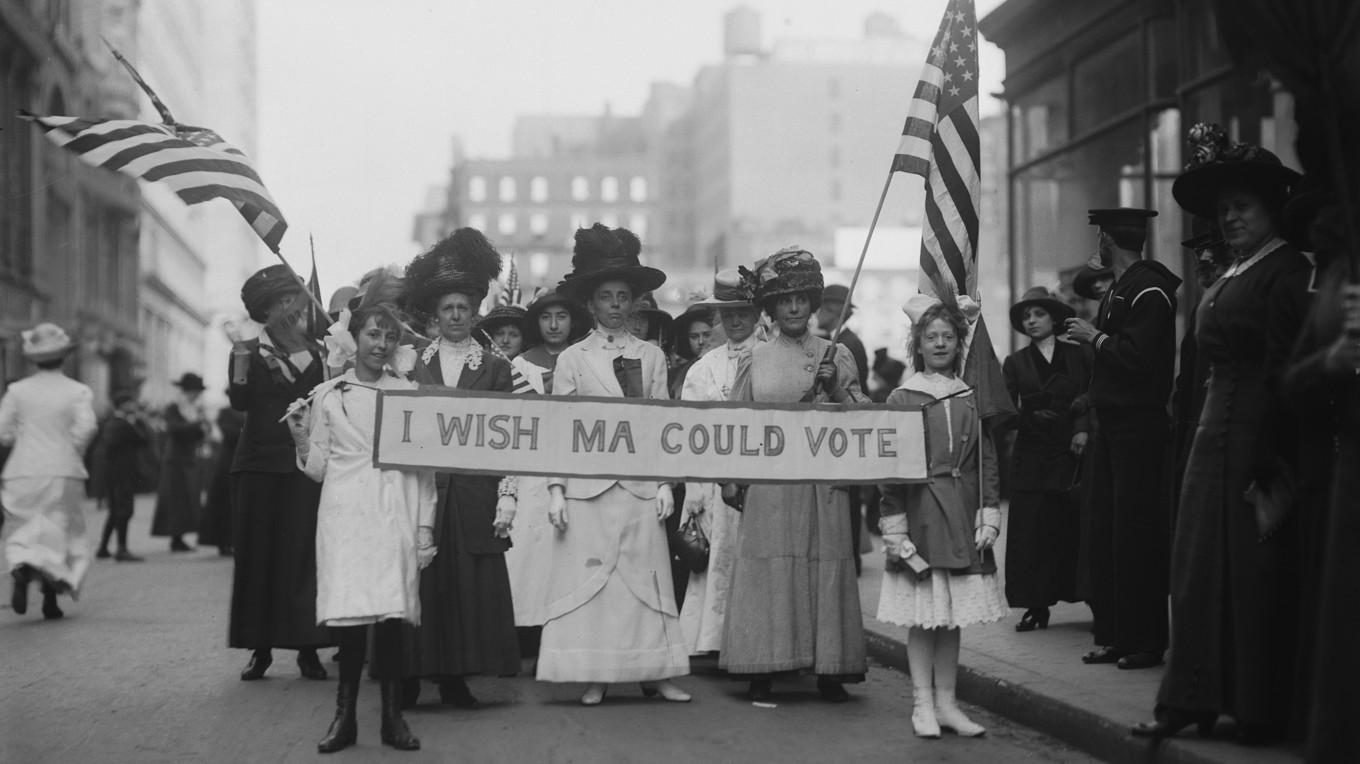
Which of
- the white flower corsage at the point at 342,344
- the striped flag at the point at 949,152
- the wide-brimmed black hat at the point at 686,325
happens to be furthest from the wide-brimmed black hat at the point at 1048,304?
the white flower corsage at the point at 342,344

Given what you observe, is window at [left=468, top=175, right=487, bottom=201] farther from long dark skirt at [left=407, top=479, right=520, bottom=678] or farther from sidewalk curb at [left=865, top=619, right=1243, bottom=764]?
long dark skirt at [left=407, top=479, right=520, bottom=678]

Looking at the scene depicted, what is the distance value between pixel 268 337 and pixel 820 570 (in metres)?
3.66

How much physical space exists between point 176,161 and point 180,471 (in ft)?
42.0

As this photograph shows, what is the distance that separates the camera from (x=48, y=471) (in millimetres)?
12688

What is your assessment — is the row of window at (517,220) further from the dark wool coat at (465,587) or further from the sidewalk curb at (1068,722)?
the sidewalk curb at (1068,722)

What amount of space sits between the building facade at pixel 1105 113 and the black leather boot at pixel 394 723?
9049 millimetres

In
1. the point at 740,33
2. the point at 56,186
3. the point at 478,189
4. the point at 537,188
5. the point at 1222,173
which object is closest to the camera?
the point at 1222,173

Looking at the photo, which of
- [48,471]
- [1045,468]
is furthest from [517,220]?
[1045,468]

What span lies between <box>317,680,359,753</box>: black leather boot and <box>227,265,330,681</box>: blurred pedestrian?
7.41 feet

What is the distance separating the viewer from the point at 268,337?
32.6 ft

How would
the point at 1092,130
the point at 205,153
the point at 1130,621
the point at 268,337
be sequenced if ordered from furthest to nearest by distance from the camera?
the point at 1092,130, the point at 268,337, the point at 1130,621, the point at 205,153

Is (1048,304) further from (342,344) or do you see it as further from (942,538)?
(342,344)

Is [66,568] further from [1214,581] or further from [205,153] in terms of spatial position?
[1214,581]

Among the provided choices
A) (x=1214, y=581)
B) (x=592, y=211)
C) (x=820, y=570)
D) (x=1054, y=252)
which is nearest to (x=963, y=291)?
(x=820, y=570)
